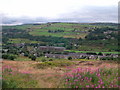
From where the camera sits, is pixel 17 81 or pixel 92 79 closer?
pixel 92 79

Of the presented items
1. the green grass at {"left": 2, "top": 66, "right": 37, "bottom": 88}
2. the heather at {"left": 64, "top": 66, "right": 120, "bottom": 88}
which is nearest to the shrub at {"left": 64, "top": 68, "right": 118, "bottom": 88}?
the heather at {"left": 64, "top": 66, "right": 120, "bottom": 88}

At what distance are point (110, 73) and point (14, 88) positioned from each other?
4.02 metres

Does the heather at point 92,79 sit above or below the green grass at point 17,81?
above

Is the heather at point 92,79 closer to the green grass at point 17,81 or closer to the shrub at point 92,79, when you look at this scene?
the shrub at point 92,79

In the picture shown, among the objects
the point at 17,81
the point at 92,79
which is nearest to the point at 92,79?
the point at 92,79

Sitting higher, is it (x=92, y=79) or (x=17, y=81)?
(x=92, y=79)

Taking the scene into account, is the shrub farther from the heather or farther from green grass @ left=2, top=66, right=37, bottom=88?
green grass @ left=2, top=66, right=37, bottom=88

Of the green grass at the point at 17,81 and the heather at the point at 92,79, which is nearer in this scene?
the heather at the point at 92,79

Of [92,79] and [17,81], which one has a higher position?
[92,79]

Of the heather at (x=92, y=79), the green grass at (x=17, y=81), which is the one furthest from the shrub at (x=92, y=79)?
the green grass at (x=17, y=81)

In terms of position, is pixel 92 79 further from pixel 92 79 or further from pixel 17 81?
pixel 17 81

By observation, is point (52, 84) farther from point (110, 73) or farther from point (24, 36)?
point (24, 36)

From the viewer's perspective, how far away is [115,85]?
19.3ft

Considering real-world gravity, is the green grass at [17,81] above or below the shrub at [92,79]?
below
